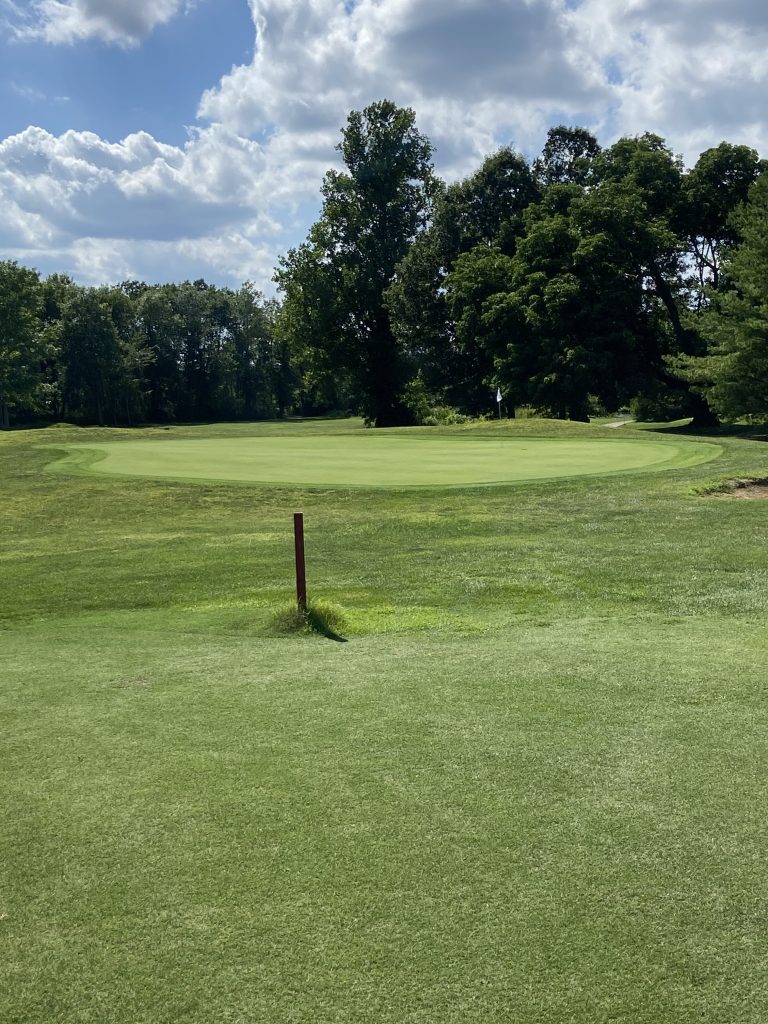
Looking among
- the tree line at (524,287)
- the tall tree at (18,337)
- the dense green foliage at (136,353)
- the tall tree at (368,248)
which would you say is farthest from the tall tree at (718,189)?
the tall tree at (18,337)

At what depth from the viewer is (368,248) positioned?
185 feet

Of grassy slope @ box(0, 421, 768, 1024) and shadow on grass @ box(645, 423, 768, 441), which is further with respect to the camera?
shadow on grass @ box(645, 423, 768, 441)

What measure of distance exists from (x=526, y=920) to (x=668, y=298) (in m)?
46.8

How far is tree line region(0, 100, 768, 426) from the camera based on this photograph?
136 feet

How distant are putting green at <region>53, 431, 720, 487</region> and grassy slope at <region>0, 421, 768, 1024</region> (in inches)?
368

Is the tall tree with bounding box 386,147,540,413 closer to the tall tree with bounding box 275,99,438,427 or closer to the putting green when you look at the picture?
the tall tree with bounding box 275,99,438,427

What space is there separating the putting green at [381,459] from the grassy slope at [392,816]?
9.35 meters

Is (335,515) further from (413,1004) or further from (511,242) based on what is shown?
(511,242)

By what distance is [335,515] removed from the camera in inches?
570

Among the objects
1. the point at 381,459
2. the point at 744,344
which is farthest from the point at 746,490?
the point at 744,344

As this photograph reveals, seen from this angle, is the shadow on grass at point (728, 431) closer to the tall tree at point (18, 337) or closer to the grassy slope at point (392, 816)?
the grassy slope at point (392, 816)

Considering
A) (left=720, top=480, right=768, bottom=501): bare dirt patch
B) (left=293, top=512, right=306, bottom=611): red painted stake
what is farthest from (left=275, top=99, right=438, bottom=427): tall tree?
(left=293, top=512, right=306, bottom=611): red painted stake

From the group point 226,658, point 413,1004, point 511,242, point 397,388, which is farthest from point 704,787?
point 397,388

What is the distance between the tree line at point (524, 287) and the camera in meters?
41.5
